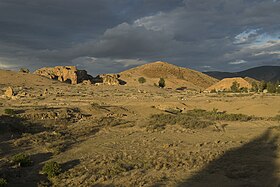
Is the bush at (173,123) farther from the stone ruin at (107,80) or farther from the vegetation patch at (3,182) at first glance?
the stone ruin at (107,80)

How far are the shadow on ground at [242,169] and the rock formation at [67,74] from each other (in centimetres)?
6523

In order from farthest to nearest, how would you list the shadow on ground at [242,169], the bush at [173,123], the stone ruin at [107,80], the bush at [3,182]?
the stone ruin at [107,80]
the bush at [173,123]
the shadow on ground at [242,169]
the bush at [3,182]

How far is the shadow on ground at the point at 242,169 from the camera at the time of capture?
10227mm

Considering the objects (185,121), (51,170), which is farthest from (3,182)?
(185,121)

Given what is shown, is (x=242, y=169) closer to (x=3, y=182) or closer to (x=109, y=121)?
(x=3, y=182)

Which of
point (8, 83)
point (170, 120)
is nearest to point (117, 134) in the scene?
point (170, 120)

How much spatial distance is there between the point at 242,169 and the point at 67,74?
7074 centimetres

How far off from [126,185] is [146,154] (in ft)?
13.1

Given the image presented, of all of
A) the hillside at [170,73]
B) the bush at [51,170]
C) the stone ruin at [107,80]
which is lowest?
the bush at [51,170]

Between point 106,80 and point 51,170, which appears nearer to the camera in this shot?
point 51,170

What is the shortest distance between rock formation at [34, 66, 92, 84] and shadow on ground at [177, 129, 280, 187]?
2568 inches

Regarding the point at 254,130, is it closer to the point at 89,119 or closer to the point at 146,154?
the point at 146,154

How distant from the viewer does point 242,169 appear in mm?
11602

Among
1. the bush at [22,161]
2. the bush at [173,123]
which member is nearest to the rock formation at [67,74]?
the bush at [173,123]
